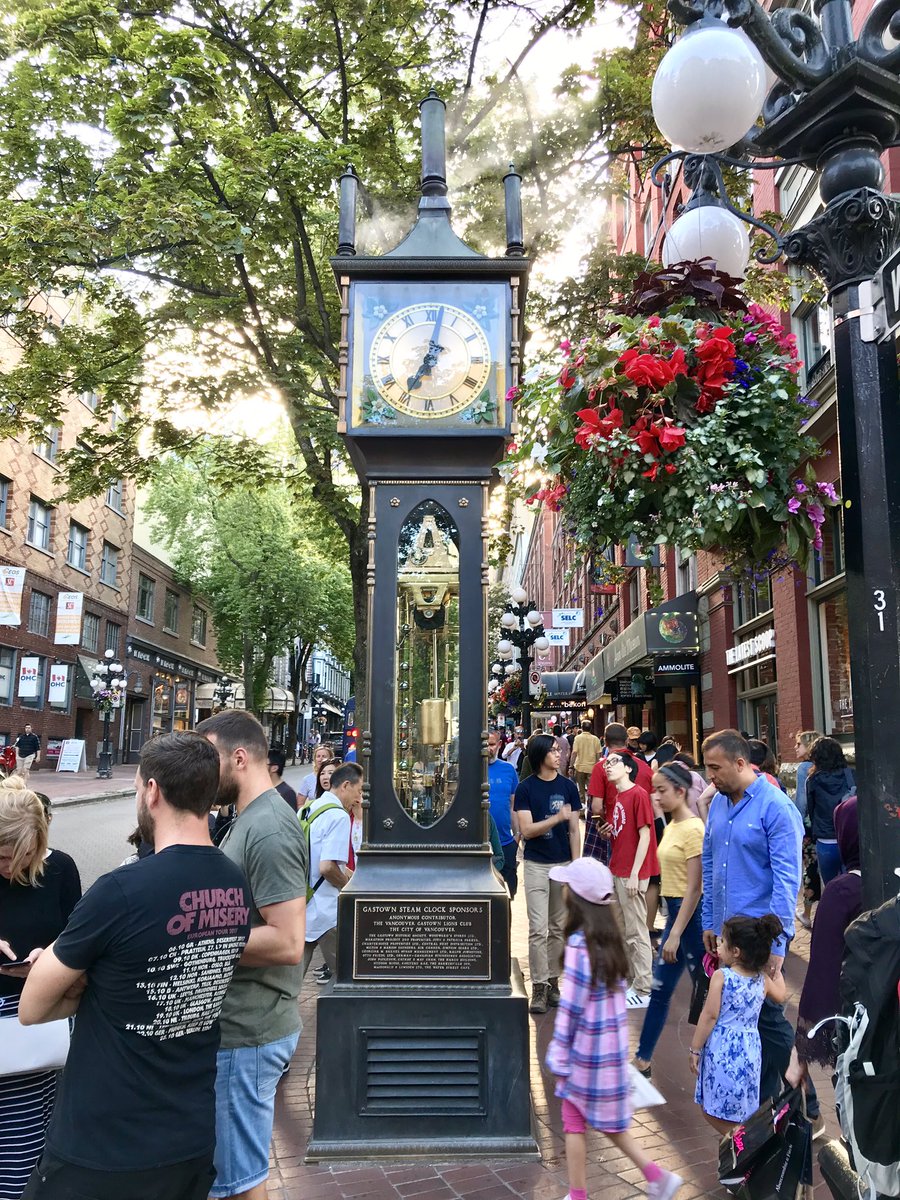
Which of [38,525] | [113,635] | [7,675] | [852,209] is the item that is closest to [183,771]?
[852,209]

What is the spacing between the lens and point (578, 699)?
91.1 ft

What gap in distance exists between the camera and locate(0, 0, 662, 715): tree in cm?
975

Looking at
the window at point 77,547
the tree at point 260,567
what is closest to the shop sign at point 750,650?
the tree at point 260,567

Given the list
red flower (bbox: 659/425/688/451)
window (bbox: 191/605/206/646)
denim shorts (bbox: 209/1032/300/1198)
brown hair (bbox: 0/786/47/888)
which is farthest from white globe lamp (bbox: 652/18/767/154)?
window (bbox: 191/605/206/646)

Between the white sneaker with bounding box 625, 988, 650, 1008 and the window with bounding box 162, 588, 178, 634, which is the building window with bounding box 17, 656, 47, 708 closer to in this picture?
the window with bounding box 162, 588, 178, 634

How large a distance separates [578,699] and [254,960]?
83.2 feet

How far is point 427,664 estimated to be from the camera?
5266mm

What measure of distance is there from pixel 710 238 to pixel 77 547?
113ft

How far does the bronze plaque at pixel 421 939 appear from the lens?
4.74 m

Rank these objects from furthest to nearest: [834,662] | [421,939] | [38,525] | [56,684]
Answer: [56,684] → [38,525] → [834,662] → [421,939]

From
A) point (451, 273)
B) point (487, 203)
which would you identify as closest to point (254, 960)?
point (451, 273)

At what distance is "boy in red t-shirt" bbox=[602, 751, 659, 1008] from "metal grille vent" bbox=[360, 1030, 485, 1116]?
3013mm

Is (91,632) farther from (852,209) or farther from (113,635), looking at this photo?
(852,209)

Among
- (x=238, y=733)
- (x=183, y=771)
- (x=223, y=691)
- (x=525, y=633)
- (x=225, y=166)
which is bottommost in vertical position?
(x=183, y=771)
